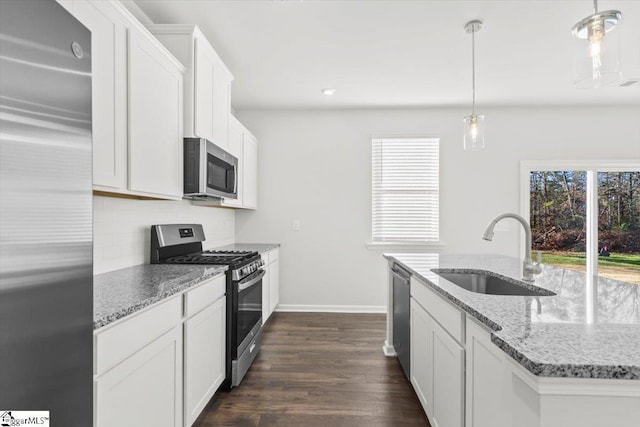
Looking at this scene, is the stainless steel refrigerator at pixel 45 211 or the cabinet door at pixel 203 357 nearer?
the stainless steel refrigerator at pixel 45 211

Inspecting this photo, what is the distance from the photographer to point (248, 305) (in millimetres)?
2516

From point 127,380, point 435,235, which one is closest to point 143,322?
point 127,380

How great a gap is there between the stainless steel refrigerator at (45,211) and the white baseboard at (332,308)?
11.6ft

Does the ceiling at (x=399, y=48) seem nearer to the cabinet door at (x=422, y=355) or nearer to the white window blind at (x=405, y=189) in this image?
the white window blind at (x=405, y=189)

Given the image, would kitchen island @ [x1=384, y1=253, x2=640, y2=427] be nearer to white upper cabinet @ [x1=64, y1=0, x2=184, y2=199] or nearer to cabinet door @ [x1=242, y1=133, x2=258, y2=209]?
white upper cabinet @ [x1=64, y1=0, x2=184, y2=199]

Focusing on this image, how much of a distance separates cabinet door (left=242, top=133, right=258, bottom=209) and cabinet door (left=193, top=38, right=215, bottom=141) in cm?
119

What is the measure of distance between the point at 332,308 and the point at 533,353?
11.9 feet

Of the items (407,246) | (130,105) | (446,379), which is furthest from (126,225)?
(407,246)

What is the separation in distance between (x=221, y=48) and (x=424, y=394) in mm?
2926

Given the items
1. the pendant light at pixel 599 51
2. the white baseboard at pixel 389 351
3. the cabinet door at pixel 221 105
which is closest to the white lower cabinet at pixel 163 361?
the cabinet door at pixel 221 105

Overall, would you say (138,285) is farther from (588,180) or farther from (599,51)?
(588,180)

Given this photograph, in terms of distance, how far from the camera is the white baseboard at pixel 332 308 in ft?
13.9

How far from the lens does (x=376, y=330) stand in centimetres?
356

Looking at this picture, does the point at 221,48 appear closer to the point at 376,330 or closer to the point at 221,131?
the point at 221,131
